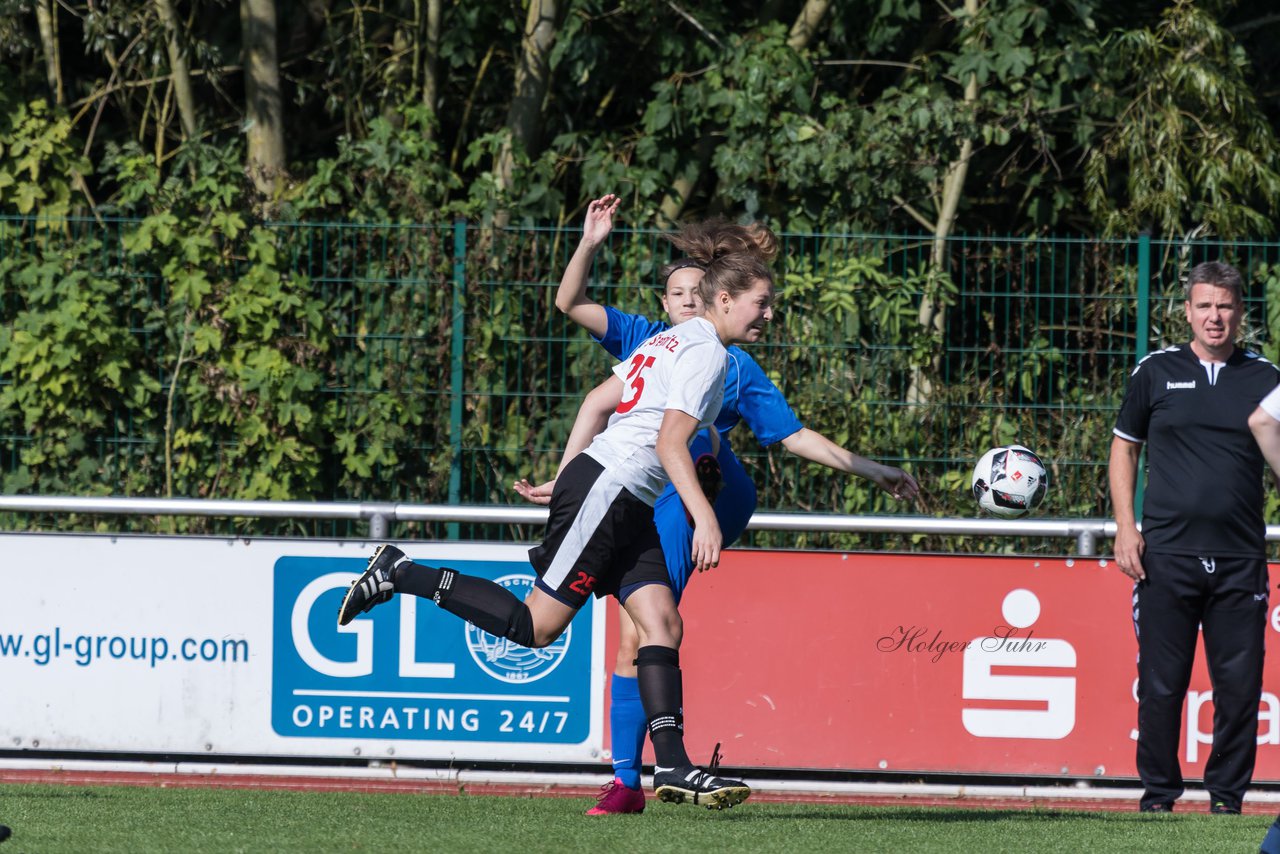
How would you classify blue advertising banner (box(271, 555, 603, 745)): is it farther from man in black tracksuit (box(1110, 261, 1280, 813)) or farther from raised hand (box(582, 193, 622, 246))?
man in black tracksuit (box(1110, 261, 1280, 813))

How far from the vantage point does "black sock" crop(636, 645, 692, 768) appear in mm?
4836

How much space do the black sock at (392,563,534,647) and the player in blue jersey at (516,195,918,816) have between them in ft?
1.69

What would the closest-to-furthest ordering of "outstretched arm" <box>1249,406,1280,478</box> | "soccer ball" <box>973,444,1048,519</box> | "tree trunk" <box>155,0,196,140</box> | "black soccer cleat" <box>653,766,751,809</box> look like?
1. "outstretched arm" <box>1249,406,1280,478</box>
2. "black soccer cleat" <box>653,766,751,809</box>
3. "soccer ball" <box>973,444,1048,519</box>
4. "tree trunk" <box>155,0,196,140</box>

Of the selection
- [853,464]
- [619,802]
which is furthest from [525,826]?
[853,464]

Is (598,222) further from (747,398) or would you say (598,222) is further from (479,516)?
(479,516)

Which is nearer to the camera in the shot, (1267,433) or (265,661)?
(1267,433)

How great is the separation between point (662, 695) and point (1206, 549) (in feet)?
7.87

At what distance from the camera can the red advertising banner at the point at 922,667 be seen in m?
6.76

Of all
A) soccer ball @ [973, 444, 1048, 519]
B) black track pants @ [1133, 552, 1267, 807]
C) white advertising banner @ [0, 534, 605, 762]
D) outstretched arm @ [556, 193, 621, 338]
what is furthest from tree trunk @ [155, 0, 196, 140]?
black track pants @ [1133, 552, 1267, 807]

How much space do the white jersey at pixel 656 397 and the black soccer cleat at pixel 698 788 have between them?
87cm

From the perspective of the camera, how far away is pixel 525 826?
5168 millimetres

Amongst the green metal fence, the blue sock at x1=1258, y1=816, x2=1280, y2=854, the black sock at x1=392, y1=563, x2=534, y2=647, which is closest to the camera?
the blue sock at x1=1258, y1=816, x2=1280, y2=854

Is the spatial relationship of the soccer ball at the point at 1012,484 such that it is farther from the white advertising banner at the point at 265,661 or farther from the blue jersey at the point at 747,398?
the white advertising banner at the point at 265,661

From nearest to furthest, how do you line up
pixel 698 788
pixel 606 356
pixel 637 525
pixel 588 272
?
1. pixel 698 788
2. pixel 637 525
3. pixel 588 272
4. pixel 606 356
